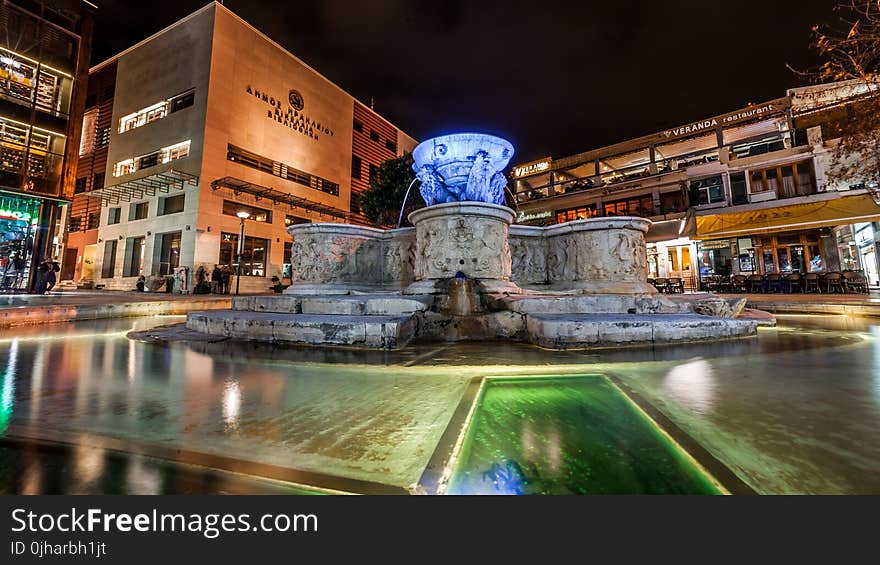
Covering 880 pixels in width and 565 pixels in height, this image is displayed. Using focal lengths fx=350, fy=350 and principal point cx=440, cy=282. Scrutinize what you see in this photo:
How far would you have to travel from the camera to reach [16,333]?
481cm

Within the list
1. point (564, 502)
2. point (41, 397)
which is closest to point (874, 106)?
point (564, 502)

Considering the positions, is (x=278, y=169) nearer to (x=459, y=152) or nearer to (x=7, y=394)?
(x=459, y=152)

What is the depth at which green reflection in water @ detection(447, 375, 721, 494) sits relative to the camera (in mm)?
1120

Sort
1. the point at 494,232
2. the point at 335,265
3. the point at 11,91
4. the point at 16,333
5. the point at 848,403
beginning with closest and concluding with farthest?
the point at 848,403, the point at 16,333, the point at 494,232, the point at 335,265, the point at 11,91

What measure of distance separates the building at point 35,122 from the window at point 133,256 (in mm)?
7193

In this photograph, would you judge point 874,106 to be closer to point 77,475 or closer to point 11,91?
point 77,475

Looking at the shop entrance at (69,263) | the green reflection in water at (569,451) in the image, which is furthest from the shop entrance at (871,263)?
the shop entrance at (69,263)

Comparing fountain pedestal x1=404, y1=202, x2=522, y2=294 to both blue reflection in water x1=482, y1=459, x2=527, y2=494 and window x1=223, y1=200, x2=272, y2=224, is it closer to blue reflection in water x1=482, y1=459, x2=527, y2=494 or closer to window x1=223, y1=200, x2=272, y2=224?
blue reflection in water x1=482, y1=459, x2=527, y2=494

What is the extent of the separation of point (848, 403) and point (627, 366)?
122 cm

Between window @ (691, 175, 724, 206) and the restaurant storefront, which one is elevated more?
window @ (691, 175, 724, 206)

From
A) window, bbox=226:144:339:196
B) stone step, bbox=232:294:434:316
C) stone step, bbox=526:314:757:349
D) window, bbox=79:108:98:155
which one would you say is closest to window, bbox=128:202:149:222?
window, bbox=226:144:339:196

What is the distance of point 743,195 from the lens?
18422 millimetres

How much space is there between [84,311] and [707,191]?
84.5 ft

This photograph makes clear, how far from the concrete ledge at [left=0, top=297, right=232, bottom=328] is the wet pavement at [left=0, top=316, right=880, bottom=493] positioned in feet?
11.9
